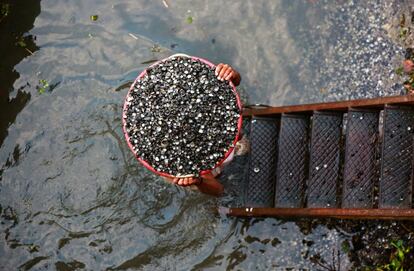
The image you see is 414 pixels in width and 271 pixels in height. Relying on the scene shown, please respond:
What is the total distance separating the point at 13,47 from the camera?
5336mm

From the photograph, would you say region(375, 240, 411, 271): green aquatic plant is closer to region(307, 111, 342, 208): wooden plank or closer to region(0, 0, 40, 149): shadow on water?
region(307, 111, 342, 208): wooden plank

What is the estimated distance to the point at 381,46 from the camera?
16.5ft

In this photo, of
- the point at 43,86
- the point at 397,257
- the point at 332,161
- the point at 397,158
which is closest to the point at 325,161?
the point at 332,161

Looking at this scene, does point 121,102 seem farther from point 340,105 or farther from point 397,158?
point 397,158

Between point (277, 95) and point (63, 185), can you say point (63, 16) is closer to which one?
point (63, 185)

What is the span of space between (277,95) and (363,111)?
1.06 meters

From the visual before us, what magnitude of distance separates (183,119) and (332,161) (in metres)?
1.39

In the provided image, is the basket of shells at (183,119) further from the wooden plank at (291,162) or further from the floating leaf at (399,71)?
the floating leaf at (399,71)

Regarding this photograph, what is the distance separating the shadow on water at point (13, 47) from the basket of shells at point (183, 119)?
76.1 inches

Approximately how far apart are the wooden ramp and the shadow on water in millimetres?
2248

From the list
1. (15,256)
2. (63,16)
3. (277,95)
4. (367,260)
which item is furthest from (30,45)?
(367,260)

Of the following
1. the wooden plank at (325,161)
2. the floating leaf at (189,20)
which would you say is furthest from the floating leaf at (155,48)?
the wooden plank at (325,161)

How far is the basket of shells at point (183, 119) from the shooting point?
144 inches

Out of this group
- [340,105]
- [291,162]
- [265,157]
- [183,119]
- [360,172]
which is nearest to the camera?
[183,119]
